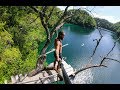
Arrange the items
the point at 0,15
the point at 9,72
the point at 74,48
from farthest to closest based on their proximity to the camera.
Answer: the point at 74,48, the point at 0,15, the point at 9,72

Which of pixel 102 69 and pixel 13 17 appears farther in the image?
pixel 102 69

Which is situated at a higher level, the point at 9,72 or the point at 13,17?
the point at 13,17

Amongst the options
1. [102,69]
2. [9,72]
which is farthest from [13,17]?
[102,69]

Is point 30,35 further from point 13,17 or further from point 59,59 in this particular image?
point 59,59

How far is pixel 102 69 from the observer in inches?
1334

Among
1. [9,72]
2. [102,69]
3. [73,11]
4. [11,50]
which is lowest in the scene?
[102,69]

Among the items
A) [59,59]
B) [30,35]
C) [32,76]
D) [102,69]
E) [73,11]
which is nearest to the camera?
[59,59]

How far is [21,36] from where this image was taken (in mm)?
26375
